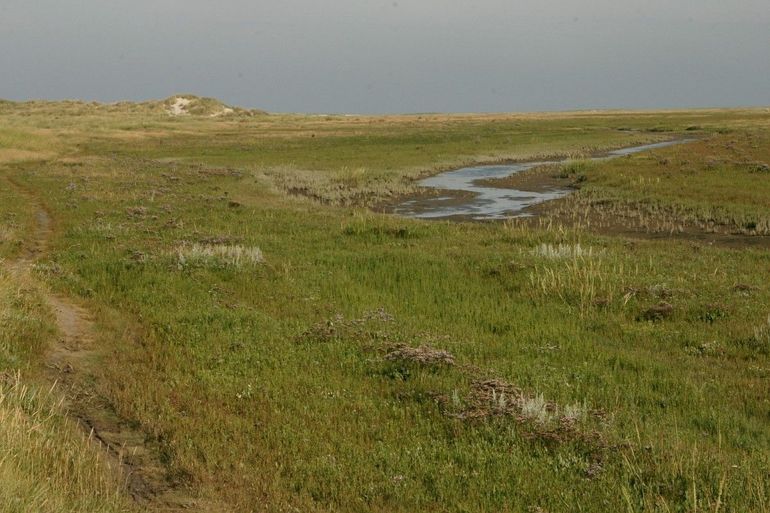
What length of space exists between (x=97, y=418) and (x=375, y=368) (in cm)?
410

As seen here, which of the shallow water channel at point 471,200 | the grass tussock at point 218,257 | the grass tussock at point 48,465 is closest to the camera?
the grass tussock at point 48,465

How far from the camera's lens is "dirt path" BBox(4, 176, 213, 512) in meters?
7.62

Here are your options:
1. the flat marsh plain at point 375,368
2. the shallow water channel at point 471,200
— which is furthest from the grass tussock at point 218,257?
the shallow water channel at point 471,200

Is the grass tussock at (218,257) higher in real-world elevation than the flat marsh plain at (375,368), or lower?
higher

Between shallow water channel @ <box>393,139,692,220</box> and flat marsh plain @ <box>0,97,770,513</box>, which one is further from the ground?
flat marsh plain @ <box>0,97,770,513</box>

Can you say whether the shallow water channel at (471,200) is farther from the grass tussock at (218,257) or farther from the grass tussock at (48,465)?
the grass tussock at (48,465)

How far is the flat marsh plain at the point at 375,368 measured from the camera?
761 centimetres

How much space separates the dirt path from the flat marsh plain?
4 cm

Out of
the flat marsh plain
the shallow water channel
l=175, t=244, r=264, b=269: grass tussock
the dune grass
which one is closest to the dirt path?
the flat marsh plain

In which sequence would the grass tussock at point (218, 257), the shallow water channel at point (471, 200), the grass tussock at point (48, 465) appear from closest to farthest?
the grass tussock at point (48, 465) < the grass tussock at point (218, 257) < the shallow water channel at point (471, 200)

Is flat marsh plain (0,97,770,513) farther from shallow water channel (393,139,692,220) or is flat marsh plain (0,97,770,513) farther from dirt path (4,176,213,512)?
shallow water channel (393,139,692,220)

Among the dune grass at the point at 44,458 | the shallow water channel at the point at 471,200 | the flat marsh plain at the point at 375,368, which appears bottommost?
the shallow water channel at the point at 471,200

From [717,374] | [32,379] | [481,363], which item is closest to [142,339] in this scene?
[32,379]

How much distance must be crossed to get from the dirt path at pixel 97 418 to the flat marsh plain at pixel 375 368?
0.13 ft
